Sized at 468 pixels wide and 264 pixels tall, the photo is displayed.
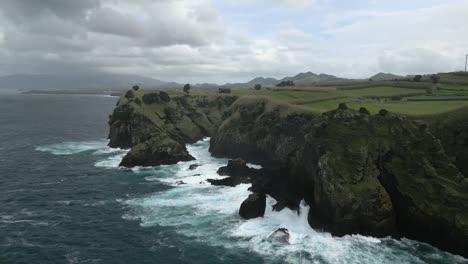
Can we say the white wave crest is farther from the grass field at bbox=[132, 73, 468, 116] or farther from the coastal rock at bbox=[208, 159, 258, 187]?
the grass field at bbox=[132, 73, 468, 116]

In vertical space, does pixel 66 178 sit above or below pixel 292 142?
below

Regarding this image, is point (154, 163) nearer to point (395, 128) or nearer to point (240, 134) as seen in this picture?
point (240, 134)

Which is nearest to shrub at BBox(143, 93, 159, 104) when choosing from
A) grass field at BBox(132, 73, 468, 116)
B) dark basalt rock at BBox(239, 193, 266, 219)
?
grass field at BBox(132, 73, 468, 116)

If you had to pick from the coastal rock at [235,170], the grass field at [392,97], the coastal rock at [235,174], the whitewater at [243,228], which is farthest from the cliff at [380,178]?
the grass field at [392,97]

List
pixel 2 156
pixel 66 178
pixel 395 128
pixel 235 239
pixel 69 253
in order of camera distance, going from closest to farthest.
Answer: pixel 69 253 < pixel 235 239 < pixel 395 128 < pixel 66 178 < pixel 2 156

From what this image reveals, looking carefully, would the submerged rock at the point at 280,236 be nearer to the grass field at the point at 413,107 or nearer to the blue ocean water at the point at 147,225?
the blue ocean water at the point at 147,225

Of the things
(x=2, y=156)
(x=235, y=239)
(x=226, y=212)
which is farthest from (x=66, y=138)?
(x=235, y=239)

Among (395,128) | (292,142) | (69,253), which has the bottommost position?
(69,253)
